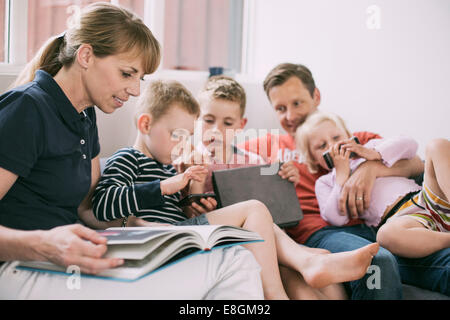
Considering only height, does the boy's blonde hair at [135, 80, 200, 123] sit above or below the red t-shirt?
above

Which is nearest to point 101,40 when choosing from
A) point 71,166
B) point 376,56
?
point 71,166

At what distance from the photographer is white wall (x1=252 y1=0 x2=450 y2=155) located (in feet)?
5.88

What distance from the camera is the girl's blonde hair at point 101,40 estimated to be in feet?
3.44

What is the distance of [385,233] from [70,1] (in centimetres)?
165

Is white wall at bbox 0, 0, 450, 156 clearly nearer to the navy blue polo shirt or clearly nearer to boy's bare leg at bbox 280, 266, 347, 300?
the navy blue polo shirt

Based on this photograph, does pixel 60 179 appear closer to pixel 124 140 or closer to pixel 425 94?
pixel 124 140

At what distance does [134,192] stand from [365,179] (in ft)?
2.56

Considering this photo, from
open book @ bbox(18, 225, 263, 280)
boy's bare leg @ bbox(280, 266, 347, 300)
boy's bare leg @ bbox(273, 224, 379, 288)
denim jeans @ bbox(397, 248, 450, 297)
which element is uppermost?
open book @ bbox(18, 225, 263, 280)

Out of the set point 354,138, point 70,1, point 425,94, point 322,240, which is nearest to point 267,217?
point 322,240

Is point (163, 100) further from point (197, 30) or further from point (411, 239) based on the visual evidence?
point (197, 30)

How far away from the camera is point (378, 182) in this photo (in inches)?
60.7

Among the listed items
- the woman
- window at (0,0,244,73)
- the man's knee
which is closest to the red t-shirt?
the man's knee

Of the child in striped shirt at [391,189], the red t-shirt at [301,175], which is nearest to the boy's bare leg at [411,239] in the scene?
the child in striped shirt at [391,189]

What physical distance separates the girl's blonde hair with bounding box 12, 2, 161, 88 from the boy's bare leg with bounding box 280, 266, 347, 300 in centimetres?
65
